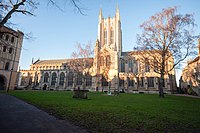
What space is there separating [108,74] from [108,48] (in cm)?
1133

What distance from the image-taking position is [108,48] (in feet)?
162

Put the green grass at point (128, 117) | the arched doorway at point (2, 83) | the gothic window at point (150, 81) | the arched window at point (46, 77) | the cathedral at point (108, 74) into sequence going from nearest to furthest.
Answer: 1. the green grass at point (128, 117)
2. the arched doorway at point (2, 83)
3. the gothic window at point (150, 81)
4. the cathedral at point (108, 74)
5. the arched window at point (46, 77)

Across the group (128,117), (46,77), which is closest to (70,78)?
(46,77)

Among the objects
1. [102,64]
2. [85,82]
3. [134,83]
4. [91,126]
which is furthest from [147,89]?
[91,126]

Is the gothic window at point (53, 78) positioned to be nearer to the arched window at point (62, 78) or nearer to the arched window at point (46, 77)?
the arched window at point (46, 77)

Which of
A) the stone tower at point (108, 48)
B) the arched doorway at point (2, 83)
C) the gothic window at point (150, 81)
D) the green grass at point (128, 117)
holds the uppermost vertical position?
the stone tower at point (108, 48)

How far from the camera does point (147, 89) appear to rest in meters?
43.0

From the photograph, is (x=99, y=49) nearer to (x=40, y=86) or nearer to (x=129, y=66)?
(x=129, y=66)

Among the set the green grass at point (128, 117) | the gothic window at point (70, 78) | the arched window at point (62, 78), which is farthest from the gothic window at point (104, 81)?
the green grass at point (128, 117)

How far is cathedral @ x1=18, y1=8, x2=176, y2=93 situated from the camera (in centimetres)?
Answer: 4397

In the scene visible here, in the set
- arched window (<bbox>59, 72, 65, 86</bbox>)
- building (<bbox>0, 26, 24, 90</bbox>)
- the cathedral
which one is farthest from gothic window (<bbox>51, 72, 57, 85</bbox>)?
building (<bbox>0, 26, 24, 90</bbox>)

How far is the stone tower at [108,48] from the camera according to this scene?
4597cm

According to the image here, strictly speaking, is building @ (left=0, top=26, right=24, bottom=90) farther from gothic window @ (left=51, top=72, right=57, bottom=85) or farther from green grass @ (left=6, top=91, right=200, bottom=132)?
green grass @ (left=6, top=91, right=200, bottom=132)

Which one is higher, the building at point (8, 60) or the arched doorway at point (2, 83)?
the building at point (8, 60)
